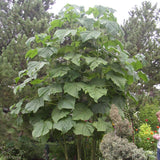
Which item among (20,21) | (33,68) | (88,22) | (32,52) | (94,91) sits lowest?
(94,91)

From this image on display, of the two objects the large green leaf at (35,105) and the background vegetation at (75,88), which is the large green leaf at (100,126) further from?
the large green leaf at (35,105)

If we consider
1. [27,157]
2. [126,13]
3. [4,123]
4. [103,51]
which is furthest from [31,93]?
[126,13]

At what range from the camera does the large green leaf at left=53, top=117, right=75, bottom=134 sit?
6.65ft

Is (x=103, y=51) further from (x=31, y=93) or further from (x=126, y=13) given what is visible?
(x=126, y=13)

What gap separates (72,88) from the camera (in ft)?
6.92

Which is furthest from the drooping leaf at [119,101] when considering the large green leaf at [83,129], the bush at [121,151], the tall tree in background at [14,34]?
the tall tree in background at [14,34]

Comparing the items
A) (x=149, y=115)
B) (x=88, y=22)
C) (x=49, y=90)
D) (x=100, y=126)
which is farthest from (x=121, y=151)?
(x=149, y=115)

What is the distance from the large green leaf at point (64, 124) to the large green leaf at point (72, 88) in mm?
300

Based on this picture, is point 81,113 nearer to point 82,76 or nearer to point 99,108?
point 99,108

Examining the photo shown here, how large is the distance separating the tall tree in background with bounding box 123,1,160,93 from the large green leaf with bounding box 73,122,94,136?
5.57 metres

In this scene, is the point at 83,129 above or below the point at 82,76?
below

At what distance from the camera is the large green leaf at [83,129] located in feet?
6.70

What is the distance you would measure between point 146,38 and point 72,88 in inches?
283

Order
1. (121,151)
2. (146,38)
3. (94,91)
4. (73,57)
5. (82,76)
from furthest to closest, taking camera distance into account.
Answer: (146,38)
(82,76)
(73,57)
(94,91)
(121,151)
